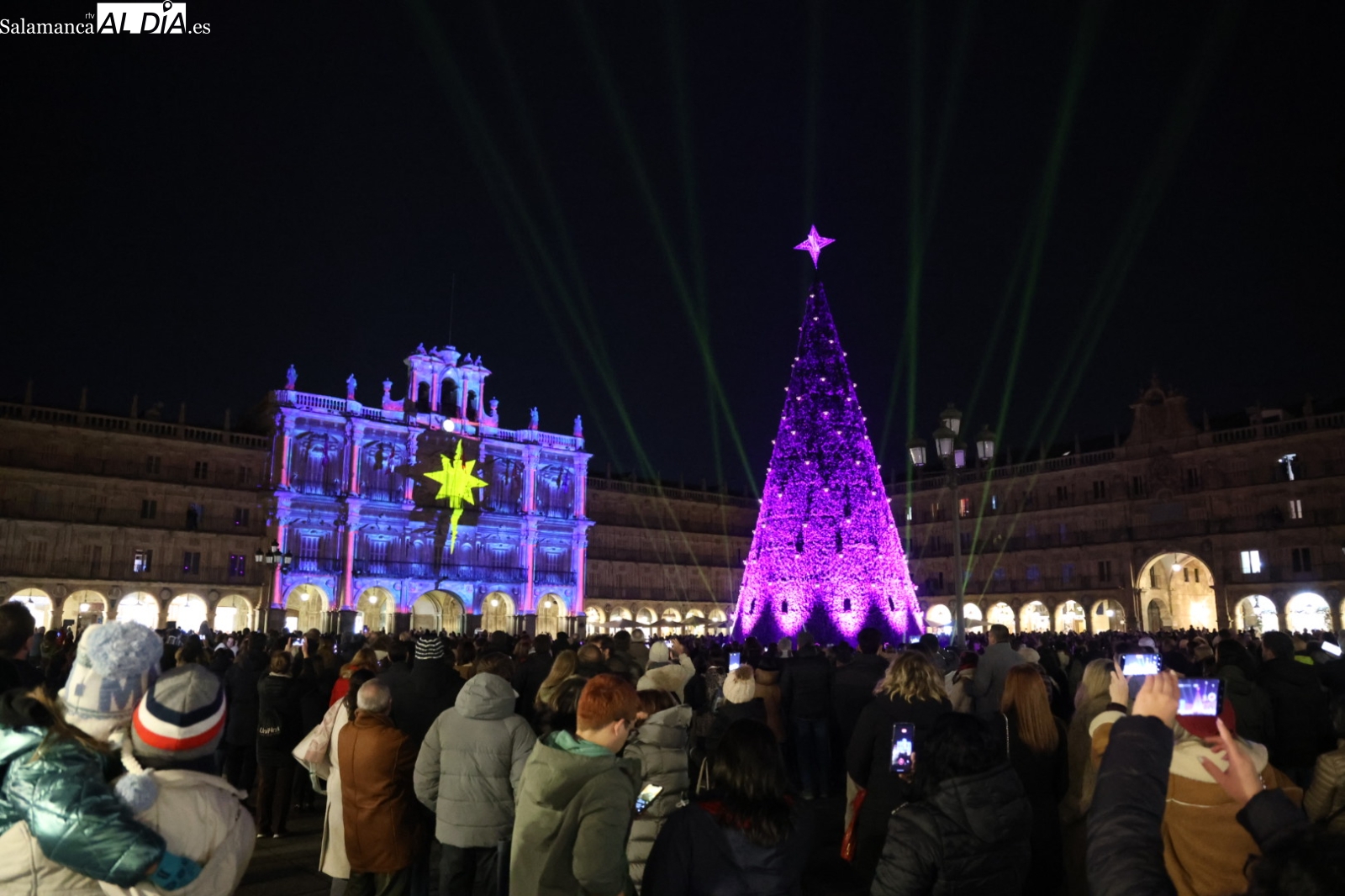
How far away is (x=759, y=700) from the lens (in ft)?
25.3

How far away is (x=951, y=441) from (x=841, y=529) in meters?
4.25

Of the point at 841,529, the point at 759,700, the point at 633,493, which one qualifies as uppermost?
the point at 633,493

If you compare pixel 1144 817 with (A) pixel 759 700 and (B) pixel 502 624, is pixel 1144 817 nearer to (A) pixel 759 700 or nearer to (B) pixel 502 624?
(A) pixel 759 700

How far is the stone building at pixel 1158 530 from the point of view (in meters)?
42.2

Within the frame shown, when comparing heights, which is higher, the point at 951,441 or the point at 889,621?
the point at 951,441

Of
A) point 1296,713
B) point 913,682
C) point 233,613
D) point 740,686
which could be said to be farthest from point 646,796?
point 233,613

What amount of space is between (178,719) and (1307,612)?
159 feet

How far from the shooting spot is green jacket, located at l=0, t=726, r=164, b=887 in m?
2.47

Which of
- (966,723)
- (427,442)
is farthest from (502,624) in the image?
(966,723)

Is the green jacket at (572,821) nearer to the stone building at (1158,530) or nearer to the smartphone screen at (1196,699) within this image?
the smartphone screen at (1196,699)

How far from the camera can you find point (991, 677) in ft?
27.2

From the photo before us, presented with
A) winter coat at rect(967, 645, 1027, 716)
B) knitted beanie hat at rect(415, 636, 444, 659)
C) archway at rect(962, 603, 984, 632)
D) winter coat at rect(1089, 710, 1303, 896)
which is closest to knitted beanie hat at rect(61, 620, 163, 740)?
winter coat at rect(1089, 710, 1303, 896)

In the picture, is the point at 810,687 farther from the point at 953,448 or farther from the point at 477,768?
the point at 953,448

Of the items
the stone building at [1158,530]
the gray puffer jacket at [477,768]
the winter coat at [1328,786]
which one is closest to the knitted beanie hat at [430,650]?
the gray puffer jacket at [477,768]
